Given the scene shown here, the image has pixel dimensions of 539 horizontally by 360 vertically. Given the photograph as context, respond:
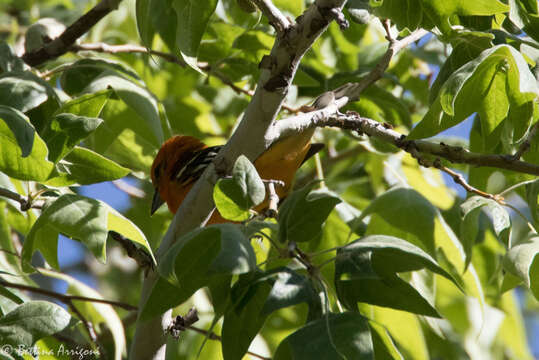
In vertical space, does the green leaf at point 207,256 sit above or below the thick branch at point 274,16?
below

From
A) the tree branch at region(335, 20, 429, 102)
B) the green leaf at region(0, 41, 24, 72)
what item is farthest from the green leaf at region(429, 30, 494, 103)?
the green leaf at region(0, 41, 24, 72)

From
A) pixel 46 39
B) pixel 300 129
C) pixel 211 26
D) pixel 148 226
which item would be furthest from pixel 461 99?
pixel 148 226

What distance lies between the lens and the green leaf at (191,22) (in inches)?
78.2

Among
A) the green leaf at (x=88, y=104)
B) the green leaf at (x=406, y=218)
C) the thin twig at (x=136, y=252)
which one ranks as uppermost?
the green leaf at (x=88, y=104)

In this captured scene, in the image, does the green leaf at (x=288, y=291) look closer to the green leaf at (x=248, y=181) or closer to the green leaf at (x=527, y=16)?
the green leaf at (x=248, y=181)

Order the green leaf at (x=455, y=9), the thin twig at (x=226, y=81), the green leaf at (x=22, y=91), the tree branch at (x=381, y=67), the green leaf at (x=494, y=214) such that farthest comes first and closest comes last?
the thin twig at (x=226, y=81), the tree branch at (x=381, y=67), the green leaf at (x=22, y=91), the green leaf at (x=494, y=214), the green leaf at (x=455, y=9)

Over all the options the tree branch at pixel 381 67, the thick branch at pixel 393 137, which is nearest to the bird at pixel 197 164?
the tree branch at pixel 381 67

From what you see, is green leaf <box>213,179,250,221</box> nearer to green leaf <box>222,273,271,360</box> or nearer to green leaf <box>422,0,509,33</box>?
green leaf <box>222,273,271,360</box>

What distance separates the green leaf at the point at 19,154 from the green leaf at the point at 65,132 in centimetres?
8

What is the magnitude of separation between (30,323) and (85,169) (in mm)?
480

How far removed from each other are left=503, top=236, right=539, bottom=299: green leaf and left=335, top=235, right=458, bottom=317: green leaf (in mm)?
342

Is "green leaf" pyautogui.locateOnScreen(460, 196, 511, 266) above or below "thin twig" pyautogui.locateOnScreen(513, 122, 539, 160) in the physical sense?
below

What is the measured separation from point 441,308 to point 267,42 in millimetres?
2409

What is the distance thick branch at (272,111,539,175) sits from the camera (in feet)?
6.66
